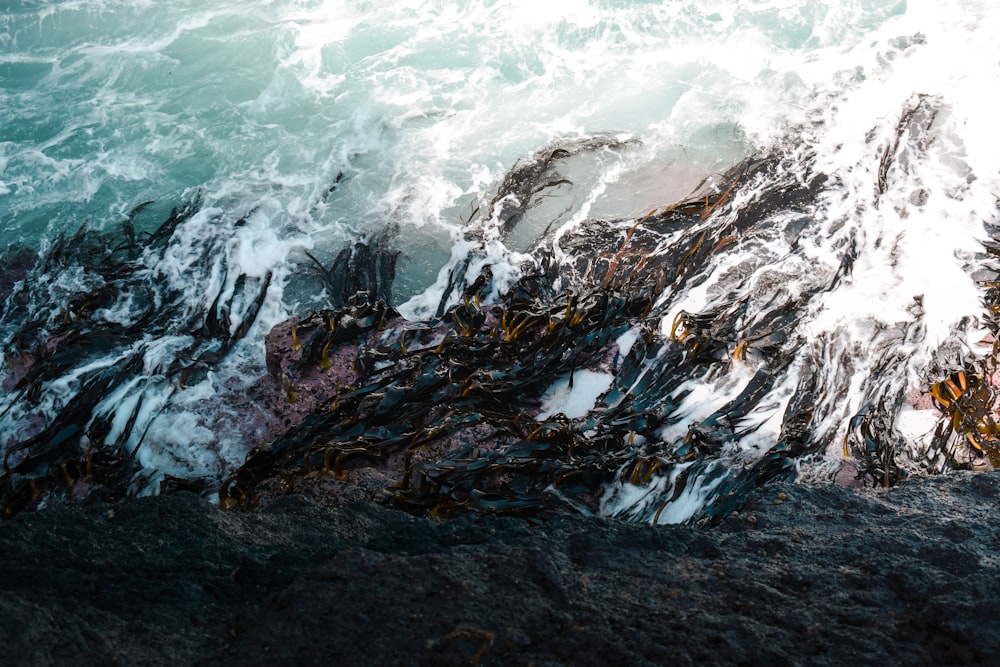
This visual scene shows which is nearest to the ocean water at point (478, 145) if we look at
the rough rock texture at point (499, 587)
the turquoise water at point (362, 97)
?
the turquoise water at point (362, 97)

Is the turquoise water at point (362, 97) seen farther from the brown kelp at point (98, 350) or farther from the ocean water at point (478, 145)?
the brown kelp at point (98, 350)

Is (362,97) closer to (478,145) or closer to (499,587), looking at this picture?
(478,145)

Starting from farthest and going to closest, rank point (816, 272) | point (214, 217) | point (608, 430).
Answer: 1. point (214, 217)
2. point (816, 272)
3. point (608, 430)

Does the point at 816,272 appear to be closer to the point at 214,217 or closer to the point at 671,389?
the point at 671,389

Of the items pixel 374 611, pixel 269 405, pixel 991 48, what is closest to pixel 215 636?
pixel 374 611

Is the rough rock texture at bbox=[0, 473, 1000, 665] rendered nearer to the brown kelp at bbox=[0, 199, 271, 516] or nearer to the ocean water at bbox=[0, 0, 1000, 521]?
the ocean water at bbox=[0, 0, 1000, 521]

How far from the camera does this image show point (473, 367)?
A: 4.25m

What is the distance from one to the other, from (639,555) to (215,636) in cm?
152

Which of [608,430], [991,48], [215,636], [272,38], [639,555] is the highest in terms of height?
[272,38]

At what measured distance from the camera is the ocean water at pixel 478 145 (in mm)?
4320

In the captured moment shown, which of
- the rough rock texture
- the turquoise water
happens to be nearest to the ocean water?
the turquoise water

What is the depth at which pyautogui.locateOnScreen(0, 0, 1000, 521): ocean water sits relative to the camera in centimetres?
432

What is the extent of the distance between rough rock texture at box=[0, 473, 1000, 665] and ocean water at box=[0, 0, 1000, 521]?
699mm

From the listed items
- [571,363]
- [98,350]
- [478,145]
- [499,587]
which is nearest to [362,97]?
[478,145]
